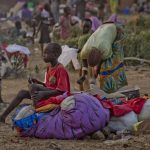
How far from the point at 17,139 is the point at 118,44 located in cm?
204

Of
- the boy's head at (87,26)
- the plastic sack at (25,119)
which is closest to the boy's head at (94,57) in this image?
the plastic sack at (25,119)

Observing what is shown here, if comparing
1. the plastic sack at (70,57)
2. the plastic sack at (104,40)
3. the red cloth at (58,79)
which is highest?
the plastic sack at (104,40)

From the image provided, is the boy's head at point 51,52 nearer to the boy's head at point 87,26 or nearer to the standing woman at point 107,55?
the standing woman at point 107,55

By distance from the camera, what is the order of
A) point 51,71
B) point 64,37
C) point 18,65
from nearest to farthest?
point 51,71 → point 18,65 → point 64,37

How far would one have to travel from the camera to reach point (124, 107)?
6512 mm

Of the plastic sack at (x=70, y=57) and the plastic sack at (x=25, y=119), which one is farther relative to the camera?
the plastic sack at (x=70, y=57)

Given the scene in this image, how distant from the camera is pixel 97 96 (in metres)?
6.68

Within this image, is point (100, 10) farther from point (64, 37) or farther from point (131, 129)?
point (131, 129)

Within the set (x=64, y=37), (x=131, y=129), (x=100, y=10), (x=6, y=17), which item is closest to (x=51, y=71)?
(x=131, y=129)

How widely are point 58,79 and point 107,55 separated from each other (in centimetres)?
97

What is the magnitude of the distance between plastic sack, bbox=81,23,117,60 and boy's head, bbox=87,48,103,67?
10 cm

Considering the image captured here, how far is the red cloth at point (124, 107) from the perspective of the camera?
6453 millimetres

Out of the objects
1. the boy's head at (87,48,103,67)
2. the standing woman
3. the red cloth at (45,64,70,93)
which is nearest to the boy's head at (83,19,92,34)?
the standing woman

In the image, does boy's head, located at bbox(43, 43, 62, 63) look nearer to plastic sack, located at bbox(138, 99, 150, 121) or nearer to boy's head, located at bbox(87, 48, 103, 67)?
boy's head, located at bbox(87, 48, 103, 67)
